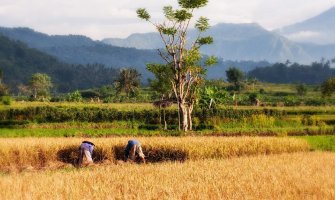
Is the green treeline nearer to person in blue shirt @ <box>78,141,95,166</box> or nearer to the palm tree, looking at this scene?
person in blue shirt @ <box>78,141,95,166</box>

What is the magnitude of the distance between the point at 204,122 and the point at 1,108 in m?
25.4

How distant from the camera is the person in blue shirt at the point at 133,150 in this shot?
73.2 ft

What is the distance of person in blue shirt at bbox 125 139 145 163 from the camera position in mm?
22312

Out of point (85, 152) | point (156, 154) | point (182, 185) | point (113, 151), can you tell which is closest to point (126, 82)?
point (156, 154)

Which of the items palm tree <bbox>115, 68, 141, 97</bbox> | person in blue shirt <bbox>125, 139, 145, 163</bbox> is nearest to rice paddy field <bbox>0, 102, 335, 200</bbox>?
person in blue shirt <bbox>125, 139, 145, 163</bbox>

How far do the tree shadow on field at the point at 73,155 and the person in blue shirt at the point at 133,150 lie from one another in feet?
5.43

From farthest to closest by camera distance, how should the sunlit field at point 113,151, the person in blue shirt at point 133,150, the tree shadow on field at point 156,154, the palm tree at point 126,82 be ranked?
the palm tree at point 126,82 < the tree shadow on field at point 156,154 < the sunlit field at point 113,151 < the person in blue shirt at point 133,150

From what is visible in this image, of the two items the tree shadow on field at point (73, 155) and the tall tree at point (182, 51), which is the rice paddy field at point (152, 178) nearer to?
the tree shadow on field at point (73, 155)

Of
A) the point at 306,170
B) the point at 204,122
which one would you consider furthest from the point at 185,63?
the point at 306,170

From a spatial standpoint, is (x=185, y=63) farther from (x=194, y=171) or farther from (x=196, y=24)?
(x=194, y=171)

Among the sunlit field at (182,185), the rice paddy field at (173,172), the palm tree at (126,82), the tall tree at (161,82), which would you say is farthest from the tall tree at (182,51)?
the palm tree at (126,82)

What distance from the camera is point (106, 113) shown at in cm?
5756

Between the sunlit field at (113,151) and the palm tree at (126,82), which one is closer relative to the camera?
the sunlit field at (113,151)

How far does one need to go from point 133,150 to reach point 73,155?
11.4ft
